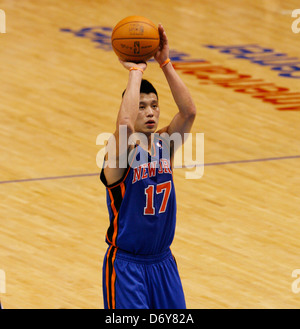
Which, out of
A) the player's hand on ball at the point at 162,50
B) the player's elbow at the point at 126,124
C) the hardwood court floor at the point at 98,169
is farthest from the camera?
the hardwood court floor at the point at 98,169

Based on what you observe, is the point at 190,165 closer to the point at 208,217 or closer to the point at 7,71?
the point at 208,217

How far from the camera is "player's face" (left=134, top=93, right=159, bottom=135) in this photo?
496cm

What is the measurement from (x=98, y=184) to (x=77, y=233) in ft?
4.41

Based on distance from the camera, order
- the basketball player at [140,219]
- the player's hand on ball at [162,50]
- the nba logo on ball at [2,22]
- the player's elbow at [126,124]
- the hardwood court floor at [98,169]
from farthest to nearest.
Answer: the nba logo on ball at [2,22] < the hardwood court floor at [98,169] < the player's hand on ball at [162,50] < the basketball player at [140,219] < the player's elbow at [126,124]

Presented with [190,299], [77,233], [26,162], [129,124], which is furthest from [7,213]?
[129,124]

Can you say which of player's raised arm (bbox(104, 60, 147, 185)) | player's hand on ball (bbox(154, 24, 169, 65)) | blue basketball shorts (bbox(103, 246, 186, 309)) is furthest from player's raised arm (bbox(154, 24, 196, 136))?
blue basketball shorts (bbox(103, 246, 186, 309))

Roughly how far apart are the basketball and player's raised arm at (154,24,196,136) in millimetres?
82

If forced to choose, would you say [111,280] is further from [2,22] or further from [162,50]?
[2,22]

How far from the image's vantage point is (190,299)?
6539mm

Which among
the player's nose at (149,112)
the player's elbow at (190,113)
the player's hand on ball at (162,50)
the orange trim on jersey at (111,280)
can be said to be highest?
the player's hand on ball at (162,50)

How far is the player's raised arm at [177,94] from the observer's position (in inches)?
203

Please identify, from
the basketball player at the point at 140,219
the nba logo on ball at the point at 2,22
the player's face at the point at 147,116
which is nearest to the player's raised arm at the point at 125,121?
the basketball player at the point at 140,219

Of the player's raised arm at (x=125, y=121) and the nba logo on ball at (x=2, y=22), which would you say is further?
the nba logo on ball at (x=2, y=22)

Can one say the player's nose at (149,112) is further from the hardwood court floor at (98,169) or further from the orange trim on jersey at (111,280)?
the hardwood court floor at (98,169)
